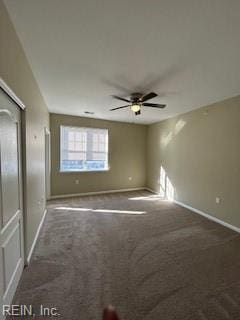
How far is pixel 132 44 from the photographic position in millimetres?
1854

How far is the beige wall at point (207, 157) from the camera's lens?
333 cm

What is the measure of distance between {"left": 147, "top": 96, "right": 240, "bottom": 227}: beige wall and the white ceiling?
72 cm

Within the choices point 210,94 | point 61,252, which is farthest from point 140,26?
point 61,252

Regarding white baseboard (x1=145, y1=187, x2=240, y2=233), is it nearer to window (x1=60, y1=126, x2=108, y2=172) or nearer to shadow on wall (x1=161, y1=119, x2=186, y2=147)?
shadow on wall (x1=161, y1=119, x2=186, y2=147)

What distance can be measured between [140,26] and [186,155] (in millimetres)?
3594

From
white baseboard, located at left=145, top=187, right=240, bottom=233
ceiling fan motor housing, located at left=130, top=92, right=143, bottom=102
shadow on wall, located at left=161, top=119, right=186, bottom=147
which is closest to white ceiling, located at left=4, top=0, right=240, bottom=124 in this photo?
ceiling fan motor housing, located at left=130, top=92, right=143, bottom=102

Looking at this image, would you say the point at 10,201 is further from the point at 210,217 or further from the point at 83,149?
the point at 83,149

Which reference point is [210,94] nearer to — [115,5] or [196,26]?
[196,26]

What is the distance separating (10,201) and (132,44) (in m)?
2.10

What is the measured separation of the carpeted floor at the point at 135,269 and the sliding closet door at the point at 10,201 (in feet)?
0.89

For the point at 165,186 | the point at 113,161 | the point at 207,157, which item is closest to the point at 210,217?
the point at 207,157

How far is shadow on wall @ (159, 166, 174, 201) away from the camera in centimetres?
525

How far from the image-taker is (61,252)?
2.42 m

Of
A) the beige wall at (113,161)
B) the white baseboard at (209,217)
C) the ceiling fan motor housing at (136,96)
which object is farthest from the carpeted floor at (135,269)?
the ceiling fan motor housing at (136,96)
